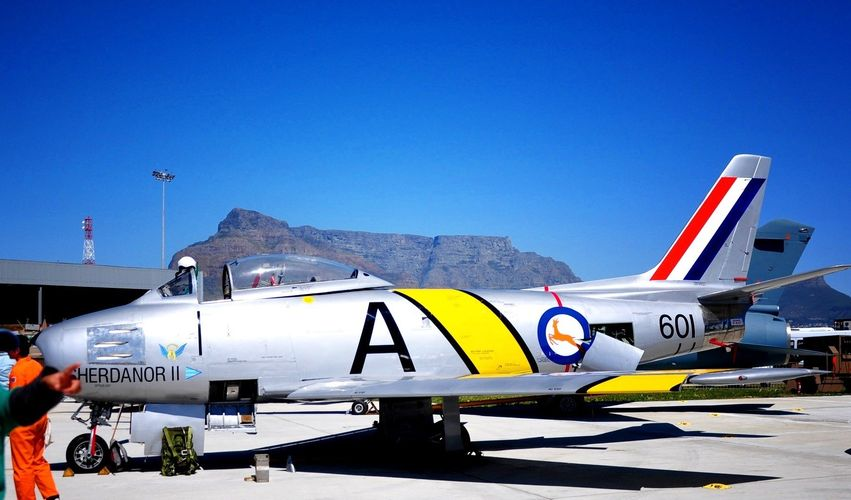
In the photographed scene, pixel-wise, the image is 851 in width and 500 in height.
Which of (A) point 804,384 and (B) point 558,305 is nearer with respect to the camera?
(B) point 558,305

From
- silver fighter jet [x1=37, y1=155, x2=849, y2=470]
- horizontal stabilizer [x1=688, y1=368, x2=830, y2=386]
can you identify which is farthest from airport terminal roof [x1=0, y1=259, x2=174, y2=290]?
horizontal stabilizer [x1=688, y1=368, x2=830, y2=386]

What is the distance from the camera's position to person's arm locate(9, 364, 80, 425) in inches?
143

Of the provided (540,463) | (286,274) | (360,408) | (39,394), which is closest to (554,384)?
(540,463)

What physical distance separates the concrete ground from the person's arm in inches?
245

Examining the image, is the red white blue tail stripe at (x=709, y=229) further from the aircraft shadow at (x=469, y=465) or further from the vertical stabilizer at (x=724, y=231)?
the aircraft shadow at (x=469, y=465)

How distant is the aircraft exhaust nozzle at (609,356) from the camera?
13492mm

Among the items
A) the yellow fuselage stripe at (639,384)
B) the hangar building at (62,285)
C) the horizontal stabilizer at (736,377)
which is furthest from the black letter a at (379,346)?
the hangar building at (62,285)

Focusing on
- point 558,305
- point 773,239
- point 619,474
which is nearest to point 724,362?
point 773,239

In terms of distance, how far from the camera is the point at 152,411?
443 inches

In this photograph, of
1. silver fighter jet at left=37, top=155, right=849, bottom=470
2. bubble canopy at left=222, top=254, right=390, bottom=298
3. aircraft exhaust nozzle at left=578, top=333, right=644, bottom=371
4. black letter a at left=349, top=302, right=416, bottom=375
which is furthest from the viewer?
aircraft exhaust nozzle at left=578, top=333, right=644, bottom=371

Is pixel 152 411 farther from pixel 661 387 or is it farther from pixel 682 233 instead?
pixel 682 233

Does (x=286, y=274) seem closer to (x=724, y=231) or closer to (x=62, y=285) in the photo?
(x=724, y=231)

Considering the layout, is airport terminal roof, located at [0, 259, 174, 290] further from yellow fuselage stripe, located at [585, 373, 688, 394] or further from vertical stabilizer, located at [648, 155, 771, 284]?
yellow fuselage stripe, located at [585, 373, 688, 394]

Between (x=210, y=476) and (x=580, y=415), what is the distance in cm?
1117
